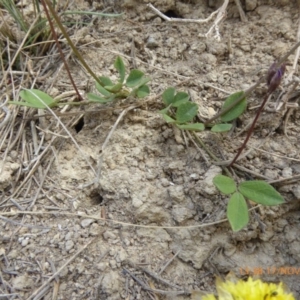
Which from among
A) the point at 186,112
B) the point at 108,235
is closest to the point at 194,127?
the point at 186,112

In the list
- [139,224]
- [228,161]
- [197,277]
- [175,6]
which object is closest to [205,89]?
[228,161]

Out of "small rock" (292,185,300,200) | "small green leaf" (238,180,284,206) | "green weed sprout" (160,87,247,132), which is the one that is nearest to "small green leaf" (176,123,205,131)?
"green weed sprout" (160,87,247,132)

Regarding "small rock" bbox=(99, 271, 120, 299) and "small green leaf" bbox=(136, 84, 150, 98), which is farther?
"small green leaf" bbox=(136, 84, 150, 98)

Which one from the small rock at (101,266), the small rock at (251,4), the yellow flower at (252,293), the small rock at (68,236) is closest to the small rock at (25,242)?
the small rock at (68,236)

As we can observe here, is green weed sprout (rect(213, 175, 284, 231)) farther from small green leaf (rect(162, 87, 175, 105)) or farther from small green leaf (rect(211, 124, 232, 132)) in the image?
Result: small green leaf (rect(162, 87, 175, 105))

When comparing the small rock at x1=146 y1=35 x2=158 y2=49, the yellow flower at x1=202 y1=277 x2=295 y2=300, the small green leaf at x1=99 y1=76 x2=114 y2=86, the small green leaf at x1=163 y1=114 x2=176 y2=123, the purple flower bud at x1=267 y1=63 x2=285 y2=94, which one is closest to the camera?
the yellow flower at x1=202 y1=277 x2=295 y2=300

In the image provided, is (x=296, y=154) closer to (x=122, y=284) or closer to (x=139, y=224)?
(x=139, y=224)

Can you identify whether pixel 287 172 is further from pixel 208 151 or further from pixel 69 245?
pixel 69 245
